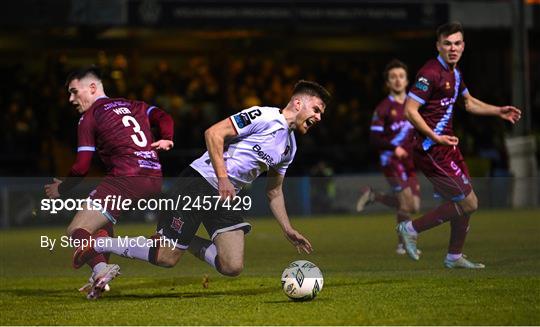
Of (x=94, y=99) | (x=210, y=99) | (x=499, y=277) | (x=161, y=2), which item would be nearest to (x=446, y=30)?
(x=499, y=277)

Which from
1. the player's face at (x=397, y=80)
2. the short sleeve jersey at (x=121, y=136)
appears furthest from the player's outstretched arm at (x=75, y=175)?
the player's face at (x=397, y=80)

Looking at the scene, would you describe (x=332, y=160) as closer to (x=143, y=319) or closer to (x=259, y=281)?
(x=259, y=281)

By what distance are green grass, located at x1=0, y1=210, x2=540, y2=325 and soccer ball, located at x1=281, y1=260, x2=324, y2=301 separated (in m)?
0.10

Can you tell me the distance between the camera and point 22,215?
20047 millimetres

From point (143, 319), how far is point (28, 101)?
16.3 m

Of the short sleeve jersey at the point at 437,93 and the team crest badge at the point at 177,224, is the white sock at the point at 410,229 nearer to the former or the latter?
the short sleeve jersey at the point at 437,93

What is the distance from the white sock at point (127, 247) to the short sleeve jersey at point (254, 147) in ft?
2.60

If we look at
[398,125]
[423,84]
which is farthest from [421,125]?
[398,125]

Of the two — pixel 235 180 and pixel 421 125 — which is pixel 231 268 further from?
pixel 421 125

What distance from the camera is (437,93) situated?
1162 cm

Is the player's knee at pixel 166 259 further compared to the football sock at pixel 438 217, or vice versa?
the football sock at pixel 438 217

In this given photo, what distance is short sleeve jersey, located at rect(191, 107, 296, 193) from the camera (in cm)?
948

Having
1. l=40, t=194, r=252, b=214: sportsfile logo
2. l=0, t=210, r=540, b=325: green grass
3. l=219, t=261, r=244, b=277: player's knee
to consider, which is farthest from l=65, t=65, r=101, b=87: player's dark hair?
l=219, t=261, r=244, b=277: player's knee

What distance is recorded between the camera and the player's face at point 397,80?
14.4 meters
